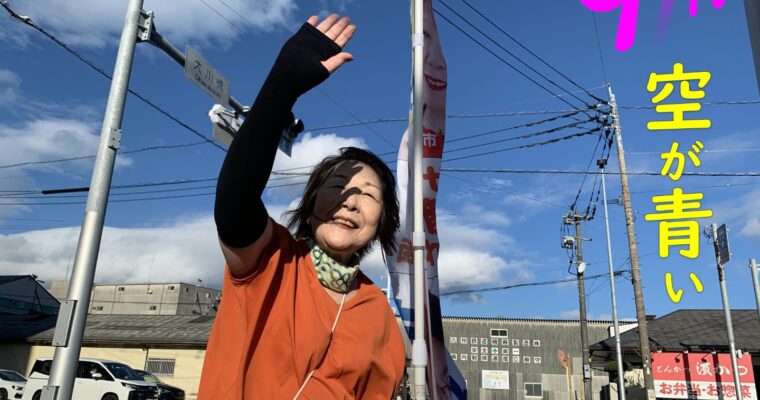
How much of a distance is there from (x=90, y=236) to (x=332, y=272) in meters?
4.33

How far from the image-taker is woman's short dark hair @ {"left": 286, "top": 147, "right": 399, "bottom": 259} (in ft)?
6.92

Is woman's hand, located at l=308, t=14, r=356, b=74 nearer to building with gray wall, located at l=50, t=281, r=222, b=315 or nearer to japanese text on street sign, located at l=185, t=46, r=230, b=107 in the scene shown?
japanese text on street sign, located at l=185, t=46, r=230, b=107

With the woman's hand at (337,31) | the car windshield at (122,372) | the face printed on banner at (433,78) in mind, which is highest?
the face printed on banner at (433,78)

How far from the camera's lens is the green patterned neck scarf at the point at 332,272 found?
185 centimetres

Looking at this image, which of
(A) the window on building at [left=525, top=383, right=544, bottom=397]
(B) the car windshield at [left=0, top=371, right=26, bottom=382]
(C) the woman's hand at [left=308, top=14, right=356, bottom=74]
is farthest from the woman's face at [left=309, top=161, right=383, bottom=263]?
(A) the window on building at [left=525, top=383, right=544, bottom=397]

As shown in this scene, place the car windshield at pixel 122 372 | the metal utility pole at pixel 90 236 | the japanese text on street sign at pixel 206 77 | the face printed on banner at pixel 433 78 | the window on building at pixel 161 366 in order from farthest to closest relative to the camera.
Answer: the window on building at pixel 161 366, the car windshield at pixel 122 372, the japanese text on street sign at pixel 206 77, the metal utility pole at pixel 90 236, the face printed on banner at pixel 433 78

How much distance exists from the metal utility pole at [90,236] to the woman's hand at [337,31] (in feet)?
14.6

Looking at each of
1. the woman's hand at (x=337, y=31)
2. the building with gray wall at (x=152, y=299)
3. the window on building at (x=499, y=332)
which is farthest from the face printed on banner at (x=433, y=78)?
the building with gray wall at (x=152, y=299)

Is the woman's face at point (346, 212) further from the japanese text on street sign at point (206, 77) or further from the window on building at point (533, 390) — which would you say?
the window on building at point (533, 390)

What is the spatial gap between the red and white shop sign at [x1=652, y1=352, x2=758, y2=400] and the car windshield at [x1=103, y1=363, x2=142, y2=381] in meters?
Answer: 17.6

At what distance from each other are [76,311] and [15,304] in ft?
113

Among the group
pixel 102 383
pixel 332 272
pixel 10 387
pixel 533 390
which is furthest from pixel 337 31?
pixel 533 390

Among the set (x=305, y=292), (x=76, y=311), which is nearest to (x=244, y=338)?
(x=305, y=292)

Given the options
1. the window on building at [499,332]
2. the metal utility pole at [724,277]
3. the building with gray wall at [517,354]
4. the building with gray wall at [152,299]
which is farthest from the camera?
the building with gray wall at [152,299]
